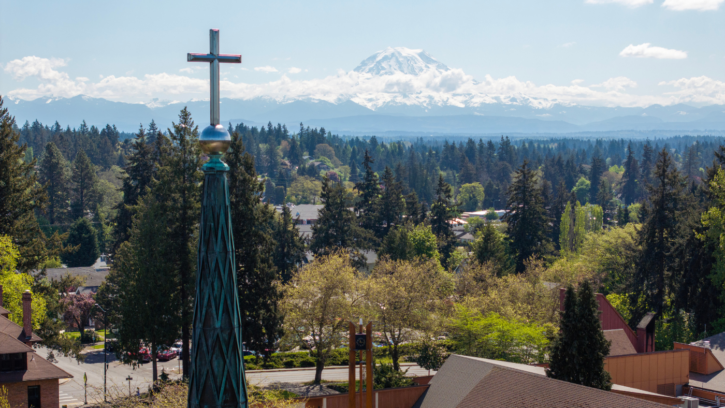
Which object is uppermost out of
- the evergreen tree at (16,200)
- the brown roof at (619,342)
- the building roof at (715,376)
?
the evergreen tree at (16,200)

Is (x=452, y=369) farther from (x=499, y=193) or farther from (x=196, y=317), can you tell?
(x=499, y=193)

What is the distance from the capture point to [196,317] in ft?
36.6

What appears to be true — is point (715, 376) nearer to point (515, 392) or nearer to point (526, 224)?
point (515, 392)

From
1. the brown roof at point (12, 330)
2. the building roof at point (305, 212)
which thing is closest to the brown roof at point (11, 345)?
the brown roof at point (12, 330)

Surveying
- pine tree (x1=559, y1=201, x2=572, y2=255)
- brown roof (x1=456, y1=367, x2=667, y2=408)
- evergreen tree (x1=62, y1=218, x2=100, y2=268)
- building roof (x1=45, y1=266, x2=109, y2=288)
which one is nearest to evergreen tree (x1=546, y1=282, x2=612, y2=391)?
brown roof (x1=456, y1=367, x2=667, y2=408)

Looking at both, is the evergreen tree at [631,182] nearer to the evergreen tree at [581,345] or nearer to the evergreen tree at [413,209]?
the evergreen tree at [413,209]

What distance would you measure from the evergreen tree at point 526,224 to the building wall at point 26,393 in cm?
4943

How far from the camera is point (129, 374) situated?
4819cm

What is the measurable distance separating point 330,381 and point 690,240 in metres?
28.5

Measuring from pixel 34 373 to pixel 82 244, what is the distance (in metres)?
64.3

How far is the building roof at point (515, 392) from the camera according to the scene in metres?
18.3

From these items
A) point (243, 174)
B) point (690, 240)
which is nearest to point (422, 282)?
point (243, 174)

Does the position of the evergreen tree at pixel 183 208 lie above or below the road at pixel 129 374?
above

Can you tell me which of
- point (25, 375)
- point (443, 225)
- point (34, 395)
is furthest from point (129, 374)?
point (443, 225)
